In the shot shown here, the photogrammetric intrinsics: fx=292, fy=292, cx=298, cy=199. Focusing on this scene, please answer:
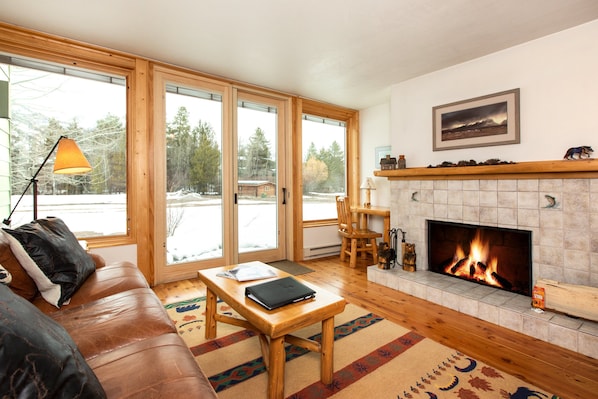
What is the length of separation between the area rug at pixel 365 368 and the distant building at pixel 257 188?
2.00 m

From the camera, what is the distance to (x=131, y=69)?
3.08 metres

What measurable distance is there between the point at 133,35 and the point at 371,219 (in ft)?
12.8

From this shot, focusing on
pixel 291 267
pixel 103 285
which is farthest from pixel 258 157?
pixel 103 285

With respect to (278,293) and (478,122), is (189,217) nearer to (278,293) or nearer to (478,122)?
(278,293)

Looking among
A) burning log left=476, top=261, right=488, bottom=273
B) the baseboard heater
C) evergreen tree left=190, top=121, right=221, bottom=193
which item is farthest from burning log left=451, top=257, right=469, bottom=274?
evergreen tree left=190, top=121, right=221, bottom=193

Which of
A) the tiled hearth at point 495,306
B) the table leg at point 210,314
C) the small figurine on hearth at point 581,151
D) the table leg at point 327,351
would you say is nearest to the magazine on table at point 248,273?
the table leg at point 210,314

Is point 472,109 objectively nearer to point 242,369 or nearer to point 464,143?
point 464,143

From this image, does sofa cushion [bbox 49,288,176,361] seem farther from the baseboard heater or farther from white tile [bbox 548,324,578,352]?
the baseboard heater

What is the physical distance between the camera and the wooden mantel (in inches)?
88.3

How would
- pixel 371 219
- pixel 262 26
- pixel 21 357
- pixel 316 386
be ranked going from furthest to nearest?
pixel 371 219 < pixel 262 26 < pixel 316 386 < pixel 21 357

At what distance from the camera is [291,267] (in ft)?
13.1

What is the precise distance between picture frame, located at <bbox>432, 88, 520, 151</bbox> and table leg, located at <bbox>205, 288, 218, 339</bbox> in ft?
9.23

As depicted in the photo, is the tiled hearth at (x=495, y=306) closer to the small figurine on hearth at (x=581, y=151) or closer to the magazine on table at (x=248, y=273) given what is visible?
the small figurine on hearth at (x=581, y=151)

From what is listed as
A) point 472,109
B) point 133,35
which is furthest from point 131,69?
point 472,109
